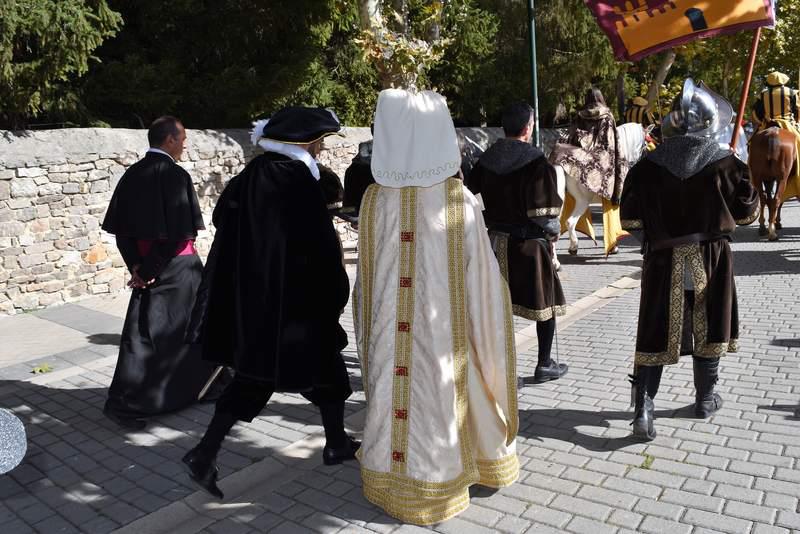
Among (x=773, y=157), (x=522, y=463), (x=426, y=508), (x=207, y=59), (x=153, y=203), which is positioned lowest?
(x=522, y=463)

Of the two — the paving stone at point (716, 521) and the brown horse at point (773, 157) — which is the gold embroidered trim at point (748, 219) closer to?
the paving stone at point (716, 521)

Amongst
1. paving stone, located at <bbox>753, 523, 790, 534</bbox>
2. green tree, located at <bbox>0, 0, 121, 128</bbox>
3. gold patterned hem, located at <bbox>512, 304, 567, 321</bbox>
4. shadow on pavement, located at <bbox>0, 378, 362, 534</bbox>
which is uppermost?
green tree, located at <bbox>0, 0, 121, 128</bbox>

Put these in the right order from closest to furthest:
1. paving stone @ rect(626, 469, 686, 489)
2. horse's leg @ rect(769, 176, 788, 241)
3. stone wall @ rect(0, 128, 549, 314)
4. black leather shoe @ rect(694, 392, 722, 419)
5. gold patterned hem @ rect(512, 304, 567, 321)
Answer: paving stone @ rect(626, 469, 686, 489) → black leather shoe @ rect(694, 392, 722, 419) → gold patterned hem @ rect(512, 304, 567, 321) → stone wall @ rect(0, 128, 549, 314) → horse's leg @ rect(769, 176, 788, 241)

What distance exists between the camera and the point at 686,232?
4.09 m

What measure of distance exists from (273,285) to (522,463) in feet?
5.51

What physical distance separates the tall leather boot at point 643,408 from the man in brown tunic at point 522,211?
37.6 inches

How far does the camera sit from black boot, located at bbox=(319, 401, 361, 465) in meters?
3.99

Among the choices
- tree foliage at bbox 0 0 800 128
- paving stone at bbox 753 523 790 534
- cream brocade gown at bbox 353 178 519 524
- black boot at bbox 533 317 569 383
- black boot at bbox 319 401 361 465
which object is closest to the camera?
paving stone at bbox 753 523 790 534

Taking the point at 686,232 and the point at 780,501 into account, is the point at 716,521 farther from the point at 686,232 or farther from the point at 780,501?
the point at 686,232

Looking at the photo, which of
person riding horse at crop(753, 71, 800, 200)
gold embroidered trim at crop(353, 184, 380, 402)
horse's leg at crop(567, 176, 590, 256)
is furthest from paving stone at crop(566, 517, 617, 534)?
person riding horse at crop(753, 71, 800, 200)

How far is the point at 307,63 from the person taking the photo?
1299 centimetres

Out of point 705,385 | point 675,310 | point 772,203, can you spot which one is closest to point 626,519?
point 675,310

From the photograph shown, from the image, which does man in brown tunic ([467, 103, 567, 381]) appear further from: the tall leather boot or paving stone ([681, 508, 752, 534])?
paving stone ([681, 508, 752, 534])

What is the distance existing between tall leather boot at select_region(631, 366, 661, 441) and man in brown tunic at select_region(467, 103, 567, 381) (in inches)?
37.6
